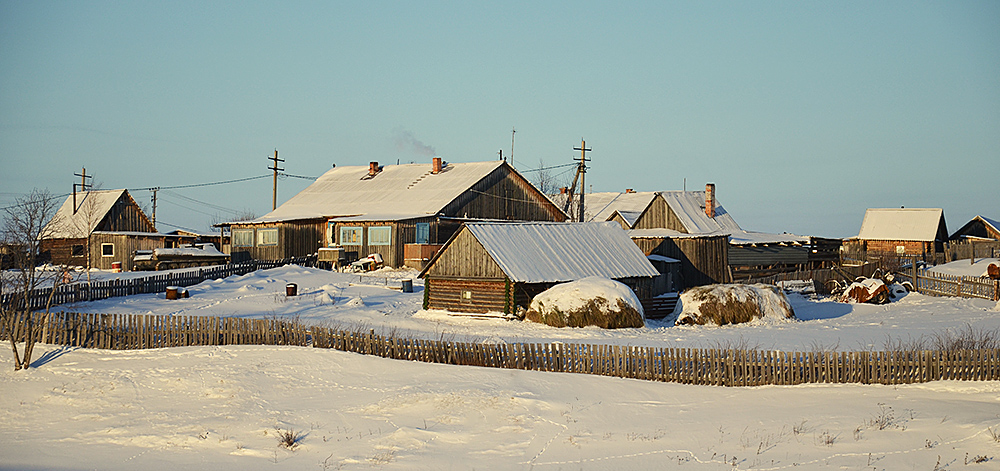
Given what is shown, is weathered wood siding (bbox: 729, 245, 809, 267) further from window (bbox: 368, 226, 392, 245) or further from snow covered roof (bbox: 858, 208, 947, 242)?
window (bbox: 368, 226, 392, 245)

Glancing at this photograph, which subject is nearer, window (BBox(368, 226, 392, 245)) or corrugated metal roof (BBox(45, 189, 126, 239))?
window (BBox(368, 226, 392, 245))

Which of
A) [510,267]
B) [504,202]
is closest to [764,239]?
[504,202]

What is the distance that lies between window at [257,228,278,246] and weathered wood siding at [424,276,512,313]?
23664 mm

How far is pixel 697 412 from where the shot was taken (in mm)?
13719

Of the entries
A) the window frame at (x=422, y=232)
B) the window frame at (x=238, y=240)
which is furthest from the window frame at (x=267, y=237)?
the window frame at (x=422, y=232)

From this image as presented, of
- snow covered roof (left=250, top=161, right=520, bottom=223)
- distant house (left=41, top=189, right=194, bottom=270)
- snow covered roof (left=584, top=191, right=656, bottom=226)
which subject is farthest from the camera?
snow covered roof (left=584, top=191, right=656, bottom=226)

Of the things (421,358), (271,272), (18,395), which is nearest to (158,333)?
(18,395)

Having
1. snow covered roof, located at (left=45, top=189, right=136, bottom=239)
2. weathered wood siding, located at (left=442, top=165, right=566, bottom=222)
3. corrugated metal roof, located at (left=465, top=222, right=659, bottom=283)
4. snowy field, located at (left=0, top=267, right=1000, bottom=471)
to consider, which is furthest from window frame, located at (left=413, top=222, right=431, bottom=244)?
snowy field, located at (left=0, top=267, right=1000, bottom=471)

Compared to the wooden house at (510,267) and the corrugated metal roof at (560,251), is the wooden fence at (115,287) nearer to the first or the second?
the wooden house at (510,267)

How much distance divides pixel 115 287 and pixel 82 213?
2763 cm

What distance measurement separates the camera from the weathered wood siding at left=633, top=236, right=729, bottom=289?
38625mm

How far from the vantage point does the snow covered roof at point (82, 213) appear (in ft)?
161

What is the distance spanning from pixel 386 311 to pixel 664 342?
10564mm

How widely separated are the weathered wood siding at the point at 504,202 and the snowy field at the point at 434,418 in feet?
93.3
